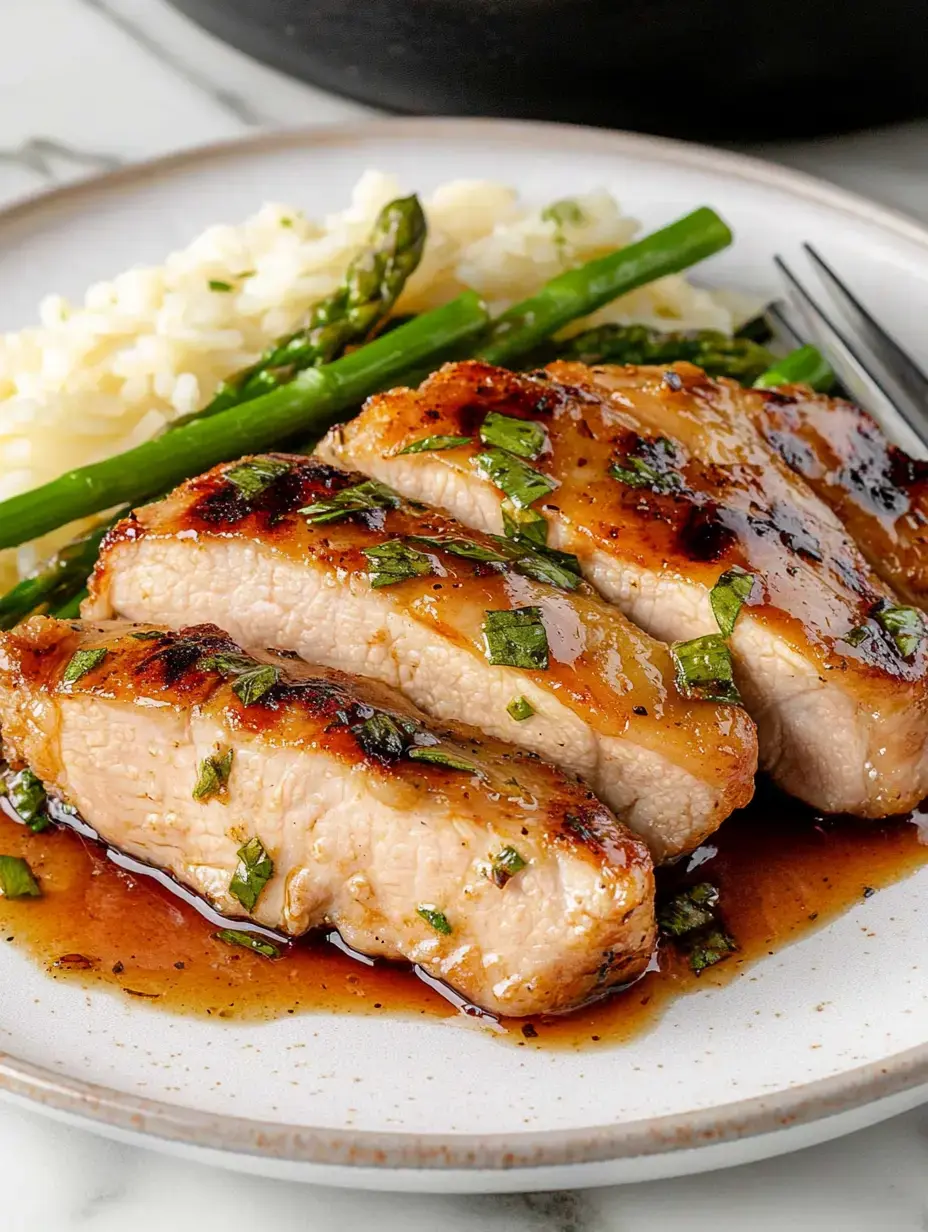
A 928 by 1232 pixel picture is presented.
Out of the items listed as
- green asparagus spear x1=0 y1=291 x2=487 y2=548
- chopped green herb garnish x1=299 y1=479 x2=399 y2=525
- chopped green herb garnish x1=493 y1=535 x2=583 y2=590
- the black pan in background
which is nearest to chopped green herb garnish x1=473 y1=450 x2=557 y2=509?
chopped green herb garnish x1=493 y1=535 x2=583 y2=590

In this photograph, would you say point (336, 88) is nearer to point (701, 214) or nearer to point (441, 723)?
point (701, 214)

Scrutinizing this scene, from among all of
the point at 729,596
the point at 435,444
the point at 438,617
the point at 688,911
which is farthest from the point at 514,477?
the point at 688,911

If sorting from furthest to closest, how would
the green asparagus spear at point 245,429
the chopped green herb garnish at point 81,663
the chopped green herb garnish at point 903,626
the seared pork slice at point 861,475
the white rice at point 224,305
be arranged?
1. the white rice at point 224,305
2. the green asparagus spear at point 245,429
3. the seared pork slice at point 861,475
4. the chopped green herb garnish at point 903,626
5. the chopped green herb garnish at point 81,663

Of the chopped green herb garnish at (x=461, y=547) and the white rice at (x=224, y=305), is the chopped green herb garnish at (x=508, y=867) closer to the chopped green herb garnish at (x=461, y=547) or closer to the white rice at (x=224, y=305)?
the chopped green herb garnish at (x=461, y=547)

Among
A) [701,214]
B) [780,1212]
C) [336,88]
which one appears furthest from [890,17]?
[780,1212]

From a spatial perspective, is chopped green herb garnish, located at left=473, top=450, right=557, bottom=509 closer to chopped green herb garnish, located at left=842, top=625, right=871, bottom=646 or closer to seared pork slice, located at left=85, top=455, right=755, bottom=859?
seared pork slice, located at left=85, top=455, right=755, bottom=859

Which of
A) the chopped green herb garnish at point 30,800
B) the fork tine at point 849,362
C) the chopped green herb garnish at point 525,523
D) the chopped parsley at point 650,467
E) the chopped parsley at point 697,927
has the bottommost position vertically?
the chopped green herb garnish at point 30,800

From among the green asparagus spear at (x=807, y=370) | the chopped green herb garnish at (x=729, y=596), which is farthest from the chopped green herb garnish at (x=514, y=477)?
the green asparagus spear at (x=807, y=370)
